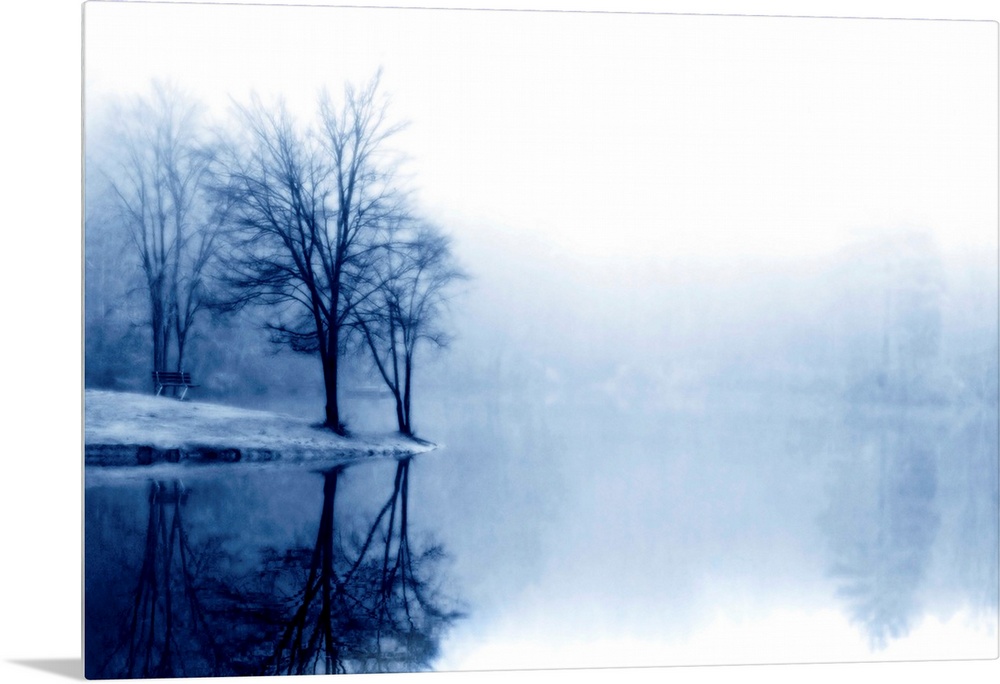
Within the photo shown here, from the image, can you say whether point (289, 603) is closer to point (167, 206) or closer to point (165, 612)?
point (165, 612)

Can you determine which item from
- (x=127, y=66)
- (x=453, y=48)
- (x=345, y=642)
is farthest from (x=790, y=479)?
(x=127, y=66)

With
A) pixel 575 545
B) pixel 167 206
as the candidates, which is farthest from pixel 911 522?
pixel 167 206

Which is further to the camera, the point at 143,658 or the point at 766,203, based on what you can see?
the point at 766,203

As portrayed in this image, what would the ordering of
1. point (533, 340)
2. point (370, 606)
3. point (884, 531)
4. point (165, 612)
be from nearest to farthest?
point (165, 612) → point (370, 606) → point (533, 340) → point (884, 531)

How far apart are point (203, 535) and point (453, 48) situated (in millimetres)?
2813

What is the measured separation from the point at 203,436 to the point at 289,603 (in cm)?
96

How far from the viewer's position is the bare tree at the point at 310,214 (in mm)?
6172

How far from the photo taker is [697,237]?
6.44m

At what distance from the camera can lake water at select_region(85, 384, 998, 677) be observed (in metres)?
6.10

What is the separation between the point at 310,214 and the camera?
20.4 feet

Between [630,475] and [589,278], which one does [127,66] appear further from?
[630,475]

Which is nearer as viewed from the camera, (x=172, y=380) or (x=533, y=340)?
(x=172, y=380)

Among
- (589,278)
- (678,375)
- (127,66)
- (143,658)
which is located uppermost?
(127,66)

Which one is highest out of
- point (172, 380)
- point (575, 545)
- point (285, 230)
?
point (285, 230)
